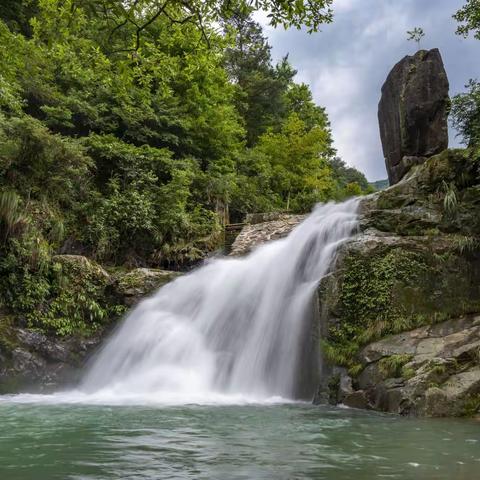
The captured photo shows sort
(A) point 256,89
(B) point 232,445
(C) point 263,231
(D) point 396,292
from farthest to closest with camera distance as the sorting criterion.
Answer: (A) point 256,89 → (C) point 263,231 → (D) point 396,292 → (B) point 232,445

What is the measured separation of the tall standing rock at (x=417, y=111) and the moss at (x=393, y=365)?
31.8ft

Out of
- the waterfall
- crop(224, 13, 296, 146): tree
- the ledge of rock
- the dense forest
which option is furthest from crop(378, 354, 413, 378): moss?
crop(224, 13, 296, 146): tree

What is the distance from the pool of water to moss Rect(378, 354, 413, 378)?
0.93m

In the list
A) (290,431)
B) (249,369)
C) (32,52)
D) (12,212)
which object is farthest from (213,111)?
(290,431)

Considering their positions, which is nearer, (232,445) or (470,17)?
(232,445)

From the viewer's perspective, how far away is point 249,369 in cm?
952

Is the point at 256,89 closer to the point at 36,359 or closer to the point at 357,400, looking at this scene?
the point at 36,359

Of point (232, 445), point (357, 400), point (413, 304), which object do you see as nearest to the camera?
point (232, 445)

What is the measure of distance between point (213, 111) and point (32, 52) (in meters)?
7.59

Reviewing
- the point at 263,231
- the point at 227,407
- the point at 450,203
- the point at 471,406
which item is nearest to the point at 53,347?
the point at 227,407

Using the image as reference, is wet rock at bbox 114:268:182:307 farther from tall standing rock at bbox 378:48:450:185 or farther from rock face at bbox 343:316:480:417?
tall standing rock at bbox 378:48:450:185

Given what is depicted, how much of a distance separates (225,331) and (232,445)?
5.70 metres

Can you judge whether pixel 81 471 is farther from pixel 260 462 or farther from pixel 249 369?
pixel 249 369

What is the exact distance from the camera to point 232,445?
195 inches
